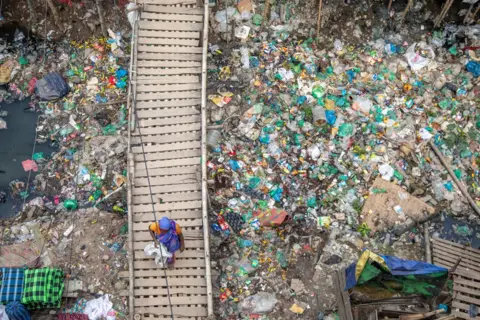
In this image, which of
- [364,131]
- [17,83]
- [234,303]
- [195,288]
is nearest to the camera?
[195,288]

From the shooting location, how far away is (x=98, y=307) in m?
8.06

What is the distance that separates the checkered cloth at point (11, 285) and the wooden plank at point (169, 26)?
4986 millimetres

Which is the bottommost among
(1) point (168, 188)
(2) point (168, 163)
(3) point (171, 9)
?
(1) point (168, 188)

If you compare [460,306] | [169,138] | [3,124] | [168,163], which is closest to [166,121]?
[169,138]

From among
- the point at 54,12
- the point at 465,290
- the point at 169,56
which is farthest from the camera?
the point at 54,12

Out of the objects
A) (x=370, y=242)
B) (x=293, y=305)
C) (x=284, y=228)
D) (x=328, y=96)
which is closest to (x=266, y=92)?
(x=328, y=96)

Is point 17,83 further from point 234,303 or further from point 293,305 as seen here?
point 293,305

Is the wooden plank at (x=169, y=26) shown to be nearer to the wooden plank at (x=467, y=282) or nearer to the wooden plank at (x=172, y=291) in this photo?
the wooden plank at (x=172, y=291)

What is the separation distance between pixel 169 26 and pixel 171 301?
17.1ft

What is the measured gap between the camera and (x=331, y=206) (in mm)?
9023

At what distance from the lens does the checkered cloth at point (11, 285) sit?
7770 mm

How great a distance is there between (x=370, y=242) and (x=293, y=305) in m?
1.87

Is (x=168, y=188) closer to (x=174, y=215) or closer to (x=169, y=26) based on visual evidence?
(x=174, y=215)

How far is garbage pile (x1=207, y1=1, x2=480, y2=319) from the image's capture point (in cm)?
856
